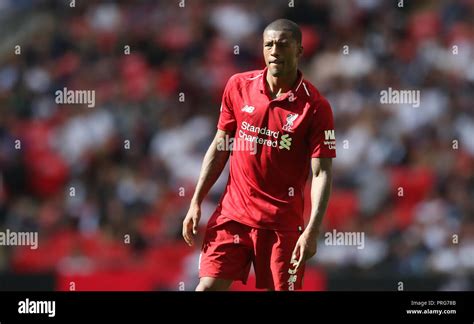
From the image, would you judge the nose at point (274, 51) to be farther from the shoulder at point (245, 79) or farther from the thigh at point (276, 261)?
the thigh at point (276, 261)

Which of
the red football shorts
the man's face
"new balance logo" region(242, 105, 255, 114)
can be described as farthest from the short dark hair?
the red football shorts

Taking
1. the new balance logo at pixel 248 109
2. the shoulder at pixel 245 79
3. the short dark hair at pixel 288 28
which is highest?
the short dark hair at pixel 288 28

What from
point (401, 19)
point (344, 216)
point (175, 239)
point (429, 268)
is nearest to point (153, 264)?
point (175, 239)

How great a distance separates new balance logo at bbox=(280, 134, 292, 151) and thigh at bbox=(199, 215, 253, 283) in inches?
21.0

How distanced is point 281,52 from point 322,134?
0.55m

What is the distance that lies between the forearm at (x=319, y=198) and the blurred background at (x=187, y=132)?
3304 millimetres

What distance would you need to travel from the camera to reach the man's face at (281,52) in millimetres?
6250

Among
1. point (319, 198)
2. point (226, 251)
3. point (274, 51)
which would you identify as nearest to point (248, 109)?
point (274, 51)

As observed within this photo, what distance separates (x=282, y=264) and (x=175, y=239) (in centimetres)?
348

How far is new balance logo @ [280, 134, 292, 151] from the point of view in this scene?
6.36 m

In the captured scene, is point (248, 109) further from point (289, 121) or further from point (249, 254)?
point (249, 254)

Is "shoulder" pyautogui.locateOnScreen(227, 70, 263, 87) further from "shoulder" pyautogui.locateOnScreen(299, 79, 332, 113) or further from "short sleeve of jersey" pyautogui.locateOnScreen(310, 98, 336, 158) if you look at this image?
"short sleeve of jersey" pyautogui.locateOnScreen(310, 98, 336, 158)

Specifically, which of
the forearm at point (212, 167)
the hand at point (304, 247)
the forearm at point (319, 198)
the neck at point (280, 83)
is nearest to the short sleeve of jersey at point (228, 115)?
the forearm at point (212, 167)
